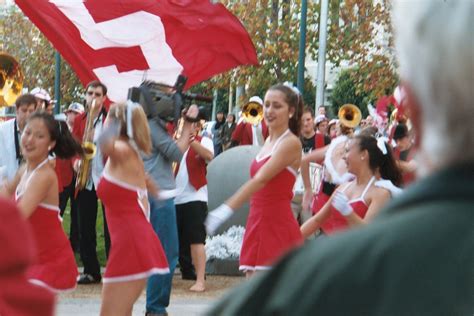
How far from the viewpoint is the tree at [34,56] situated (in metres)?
45.6

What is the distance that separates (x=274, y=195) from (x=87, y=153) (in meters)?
3.25

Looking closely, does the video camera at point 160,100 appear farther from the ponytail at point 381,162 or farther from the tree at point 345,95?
the tree at point 345,95

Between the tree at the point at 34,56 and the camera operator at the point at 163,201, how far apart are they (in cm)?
3431

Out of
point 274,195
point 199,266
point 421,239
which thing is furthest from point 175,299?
point 421,239

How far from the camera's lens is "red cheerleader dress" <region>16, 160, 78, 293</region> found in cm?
700

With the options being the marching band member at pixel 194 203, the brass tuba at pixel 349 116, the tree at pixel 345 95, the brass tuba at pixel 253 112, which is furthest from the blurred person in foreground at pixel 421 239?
the tree at pixel 345 95

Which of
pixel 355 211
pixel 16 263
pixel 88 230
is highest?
pixel 16 263

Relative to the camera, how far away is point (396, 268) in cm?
175

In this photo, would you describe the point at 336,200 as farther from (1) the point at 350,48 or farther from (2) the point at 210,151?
(1) the point at 350,48

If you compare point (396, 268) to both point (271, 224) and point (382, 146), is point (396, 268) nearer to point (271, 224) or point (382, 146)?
point (271, 224)

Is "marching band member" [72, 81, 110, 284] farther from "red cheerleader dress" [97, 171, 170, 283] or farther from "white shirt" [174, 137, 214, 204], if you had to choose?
"red cheerleader dress" [97, 171, 170, 283]

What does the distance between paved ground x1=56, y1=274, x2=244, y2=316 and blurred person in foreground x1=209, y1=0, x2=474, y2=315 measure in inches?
307

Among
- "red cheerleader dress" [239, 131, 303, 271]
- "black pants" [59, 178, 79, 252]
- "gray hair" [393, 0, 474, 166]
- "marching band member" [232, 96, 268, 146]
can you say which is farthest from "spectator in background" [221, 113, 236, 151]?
"gray hair" [393, 0, 474, 166]

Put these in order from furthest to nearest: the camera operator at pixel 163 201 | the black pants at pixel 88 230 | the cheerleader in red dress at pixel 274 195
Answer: the black pants at pixel 88 230 < the camera operator at pixel 163 201 < the cheerleader in red dress at pixel 274 195
